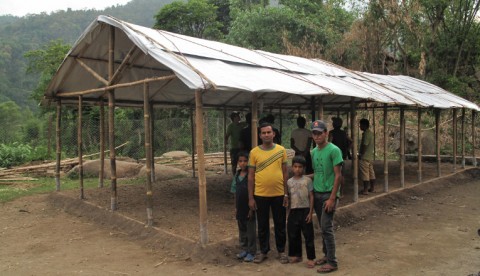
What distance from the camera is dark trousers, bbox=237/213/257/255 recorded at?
16.1 ft

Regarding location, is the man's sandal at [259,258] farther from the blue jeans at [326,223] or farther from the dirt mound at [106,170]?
the dirt mound at [106,170]

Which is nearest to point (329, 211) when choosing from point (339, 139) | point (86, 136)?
point (339, 139)

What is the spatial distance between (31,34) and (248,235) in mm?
50143

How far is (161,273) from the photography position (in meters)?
4.70

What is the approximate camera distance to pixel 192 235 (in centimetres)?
569

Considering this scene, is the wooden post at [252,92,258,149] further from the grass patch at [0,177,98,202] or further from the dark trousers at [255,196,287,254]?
the grass patch at [0,177,98,202]

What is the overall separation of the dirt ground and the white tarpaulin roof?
215 centimetres

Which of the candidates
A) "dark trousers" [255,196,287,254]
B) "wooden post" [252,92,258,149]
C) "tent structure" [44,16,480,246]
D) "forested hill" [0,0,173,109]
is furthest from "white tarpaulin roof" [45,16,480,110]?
"forested hill" [0,0,173,109]

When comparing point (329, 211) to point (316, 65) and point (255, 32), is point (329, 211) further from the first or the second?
point (255, 32)

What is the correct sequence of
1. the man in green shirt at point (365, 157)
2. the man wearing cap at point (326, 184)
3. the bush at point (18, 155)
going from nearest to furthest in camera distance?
the man wearing cap at point (326, 184), the man in green shirt at point (365, 157), the bush at point (18, 155)

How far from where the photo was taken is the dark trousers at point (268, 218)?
15.5 ft

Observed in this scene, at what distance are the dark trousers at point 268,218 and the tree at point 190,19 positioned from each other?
2360 centimetres

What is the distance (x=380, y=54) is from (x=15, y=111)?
22974 mm

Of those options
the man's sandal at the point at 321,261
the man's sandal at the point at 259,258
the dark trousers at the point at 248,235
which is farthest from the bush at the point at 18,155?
the man's sandal at the point at 321,261
